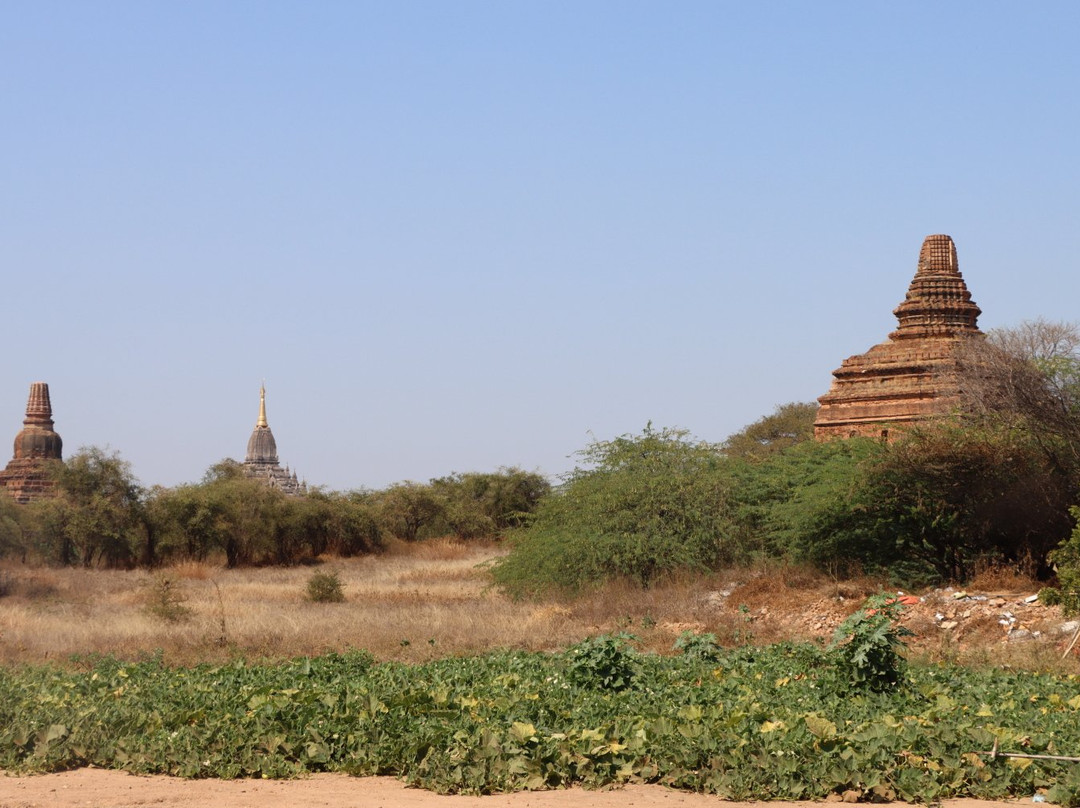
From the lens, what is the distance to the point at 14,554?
36.5 metres

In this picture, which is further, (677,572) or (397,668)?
(677,572)

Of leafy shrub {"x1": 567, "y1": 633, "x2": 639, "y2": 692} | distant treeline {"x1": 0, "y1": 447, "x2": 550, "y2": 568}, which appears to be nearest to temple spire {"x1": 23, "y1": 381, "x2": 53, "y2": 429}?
distant treeline {"x1": 0, "y1": 447, "x2": 550, "y2": 568}

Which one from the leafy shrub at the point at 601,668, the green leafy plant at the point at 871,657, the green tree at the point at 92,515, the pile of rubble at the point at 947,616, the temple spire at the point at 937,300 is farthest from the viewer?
the green tree at the point at 92,515

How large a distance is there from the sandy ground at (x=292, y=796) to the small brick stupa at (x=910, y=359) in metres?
21.7

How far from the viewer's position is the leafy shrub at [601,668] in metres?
10.7

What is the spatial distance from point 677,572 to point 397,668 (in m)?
11.7

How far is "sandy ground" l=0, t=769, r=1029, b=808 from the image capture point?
743 centimetres

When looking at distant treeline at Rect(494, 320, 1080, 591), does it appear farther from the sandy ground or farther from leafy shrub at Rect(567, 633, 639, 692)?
the sandy ground

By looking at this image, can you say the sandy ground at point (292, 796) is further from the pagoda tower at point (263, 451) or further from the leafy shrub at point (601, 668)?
the pagoda tower at point (263, 451)

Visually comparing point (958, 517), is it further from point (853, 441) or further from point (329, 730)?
point (329, 730)

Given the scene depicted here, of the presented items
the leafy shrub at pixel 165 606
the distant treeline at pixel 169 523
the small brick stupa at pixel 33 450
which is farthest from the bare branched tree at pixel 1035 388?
the small brick stupa at pixel 33 450

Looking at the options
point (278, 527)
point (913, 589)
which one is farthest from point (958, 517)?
point (278, 527)

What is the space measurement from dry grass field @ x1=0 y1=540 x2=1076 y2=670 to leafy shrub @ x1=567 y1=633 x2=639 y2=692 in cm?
382

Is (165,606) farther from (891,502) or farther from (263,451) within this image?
(263,451)
